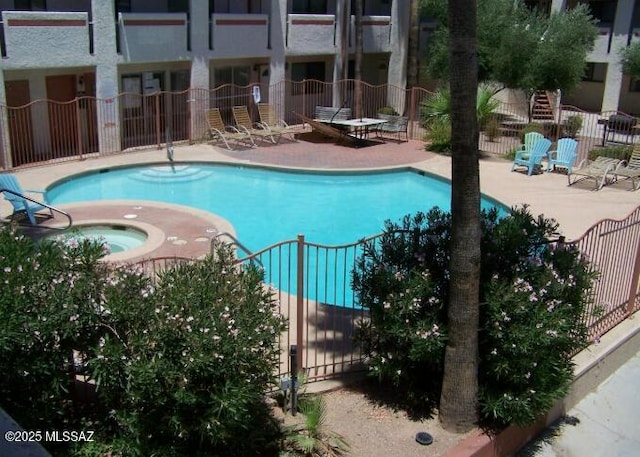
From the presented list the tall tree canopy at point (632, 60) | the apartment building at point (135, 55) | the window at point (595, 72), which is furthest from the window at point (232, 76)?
the window at point (595, 72)

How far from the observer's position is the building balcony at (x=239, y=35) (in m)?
22.2

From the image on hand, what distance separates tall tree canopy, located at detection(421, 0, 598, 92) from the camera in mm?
22172

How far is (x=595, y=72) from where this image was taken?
34344mm

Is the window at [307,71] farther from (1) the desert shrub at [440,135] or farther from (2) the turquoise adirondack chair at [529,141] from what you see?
(2) the turquoise adirondack chair at [529,141]

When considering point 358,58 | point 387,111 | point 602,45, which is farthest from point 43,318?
point 602,45

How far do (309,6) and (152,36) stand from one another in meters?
9.03

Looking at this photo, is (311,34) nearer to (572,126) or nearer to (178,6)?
(178,6)

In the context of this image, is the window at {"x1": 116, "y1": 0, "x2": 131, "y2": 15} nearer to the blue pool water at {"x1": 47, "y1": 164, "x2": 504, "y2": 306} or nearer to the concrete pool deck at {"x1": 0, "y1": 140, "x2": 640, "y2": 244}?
the concrete pool deck at {"x1": 0, "y1": 140, "x2": 640, "y2": 244}

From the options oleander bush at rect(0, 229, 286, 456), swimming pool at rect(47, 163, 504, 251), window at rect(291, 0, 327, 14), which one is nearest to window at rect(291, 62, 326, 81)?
window at rect(291, 0, 327, 14)

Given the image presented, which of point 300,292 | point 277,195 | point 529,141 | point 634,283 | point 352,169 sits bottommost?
point 277,195

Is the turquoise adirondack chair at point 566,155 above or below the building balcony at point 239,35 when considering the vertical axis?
below

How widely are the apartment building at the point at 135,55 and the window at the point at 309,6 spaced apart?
4 cm

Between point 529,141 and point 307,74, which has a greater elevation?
point 307,74

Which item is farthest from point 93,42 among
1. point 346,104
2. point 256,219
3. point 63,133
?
point 346,104
